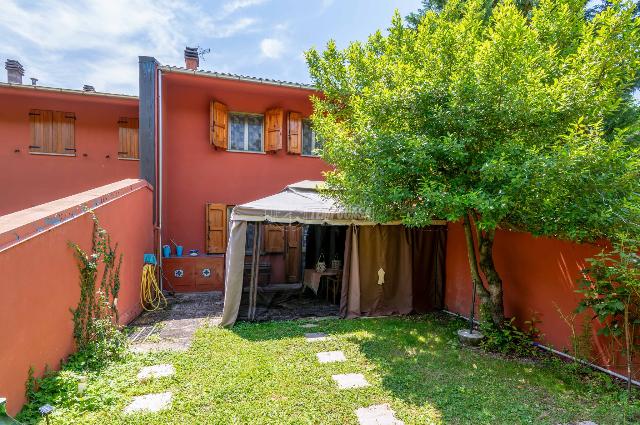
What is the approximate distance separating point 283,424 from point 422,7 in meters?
12.6

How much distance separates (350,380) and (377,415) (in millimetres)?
723

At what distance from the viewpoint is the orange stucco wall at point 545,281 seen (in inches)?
173

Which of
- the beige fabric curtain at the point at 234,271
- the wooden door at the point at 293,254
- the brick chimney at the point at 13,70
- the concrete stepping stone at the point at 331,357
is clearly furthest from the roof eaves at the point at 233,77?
the brick chimney at the point at 13,70

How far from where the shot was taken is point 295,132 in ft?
31.4

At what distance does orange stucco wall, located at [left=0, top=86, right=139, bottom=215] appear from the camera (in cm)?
878

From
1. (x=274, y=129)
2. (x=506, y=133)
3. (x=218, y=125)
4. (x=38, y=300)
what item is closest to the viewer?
(x=38, y=300)

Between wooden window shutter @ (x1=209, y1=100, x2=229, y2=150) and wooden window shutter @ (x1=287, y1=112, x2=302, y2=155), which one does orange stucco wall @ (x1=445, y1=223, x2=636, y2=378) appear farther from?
A: wooden window shutter @ (x1=209, y1=100, x2=229, y2=150)

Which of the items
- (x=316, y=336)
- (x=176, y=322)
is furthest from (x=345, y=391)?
(x=176, y=322)

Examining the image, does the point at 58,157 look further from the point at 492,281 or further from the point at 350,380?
the point at 492,281

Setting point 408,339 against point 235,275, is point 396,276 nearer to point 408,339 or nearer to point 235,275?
point 408,339

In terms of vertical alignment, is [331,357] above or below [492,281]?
below

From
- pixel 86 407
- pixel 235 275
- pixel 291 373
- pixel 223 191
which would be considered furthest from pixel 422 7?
pixel 86 407

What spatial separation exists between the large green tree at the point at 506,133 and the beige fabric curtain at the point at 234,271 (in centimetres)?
204

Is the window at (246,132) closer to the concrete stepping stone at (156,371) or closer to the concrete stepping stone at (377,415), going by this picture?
the concrete stepping stone at (156,371)
